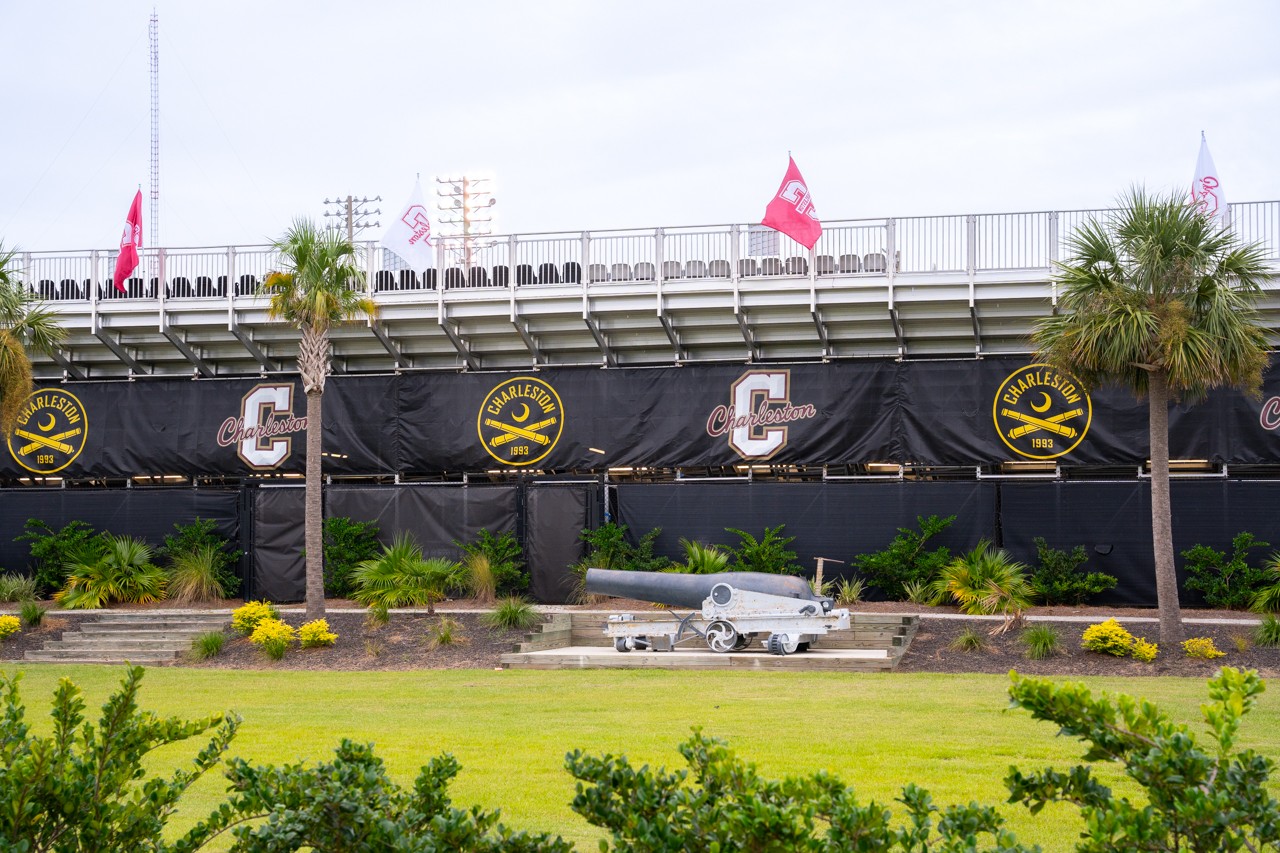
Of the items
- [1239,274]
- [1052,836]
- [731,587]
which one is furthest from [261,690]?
[1239,274]

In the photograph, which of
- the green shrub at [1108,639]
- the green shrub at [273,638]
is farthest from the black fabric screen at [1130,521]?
the green shrub at [273,638]

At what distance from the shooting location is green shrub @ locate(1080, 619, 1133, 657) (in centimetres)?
1573

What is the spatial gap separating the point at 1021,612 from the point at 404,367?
14.4 m

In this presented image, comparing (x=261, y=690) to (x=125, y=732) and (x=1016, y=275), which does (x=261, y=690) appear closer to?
(x=125, y=732)

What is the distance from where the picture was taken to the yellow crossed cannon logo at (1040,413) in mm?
21859

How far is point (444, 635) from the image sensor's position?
59.6 feet

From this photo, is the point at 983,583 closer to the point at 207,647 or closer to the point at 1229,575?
the point at 1229,575

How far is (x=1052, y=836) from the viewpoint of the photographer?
22.8 feet

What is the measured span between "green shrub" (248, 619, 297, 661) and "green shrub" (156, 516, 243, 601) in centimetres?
529

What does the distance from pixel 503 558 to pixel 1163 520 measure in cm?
1175

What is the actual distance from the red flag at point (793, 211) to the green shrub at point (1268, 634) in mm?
10182

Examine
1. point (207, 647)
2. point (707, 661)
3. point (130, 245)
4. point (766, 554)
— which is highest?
point (130, 245)

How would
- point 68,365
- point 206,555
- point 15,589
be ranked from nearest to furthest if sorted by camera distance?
1. point 15,589
2. point 206,555
3. point 68,365

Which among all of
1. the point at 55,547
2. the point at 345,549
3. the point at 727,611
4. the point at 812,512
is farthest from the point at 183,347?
the point at 727,611
